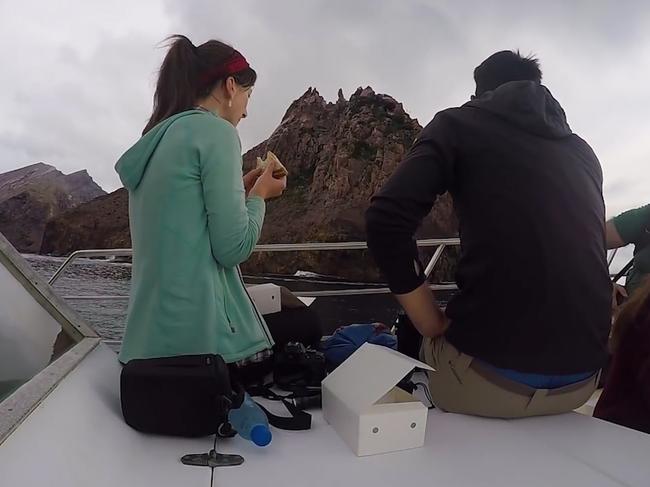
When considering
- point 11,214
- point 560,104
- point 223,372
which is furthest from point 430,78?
point 223,372

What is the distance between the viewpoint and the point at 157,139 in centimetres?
75

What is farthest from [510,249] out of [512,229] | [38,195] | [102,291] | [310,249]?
[38,195]

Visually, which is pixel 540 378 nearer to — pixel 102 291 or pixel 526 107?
pixel 526 107

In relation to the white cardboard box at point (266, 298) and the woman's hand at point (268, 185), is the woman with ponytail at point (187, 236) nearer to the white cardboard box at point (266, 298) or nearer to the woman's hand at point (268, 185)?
the woman's hand at point (268, 185)

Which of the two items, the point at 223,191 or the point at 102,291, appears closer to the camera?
the point at 223,191

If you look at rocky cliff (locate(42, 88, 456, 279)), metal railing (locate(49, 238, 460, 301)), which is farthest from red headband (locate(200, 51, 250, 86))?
rocky cliff (locate(42, 88, 456, 279))

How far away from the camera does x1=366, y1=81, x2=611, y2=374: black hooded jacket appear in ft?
2.16

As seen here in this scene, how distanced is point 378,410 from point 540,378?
26 cm

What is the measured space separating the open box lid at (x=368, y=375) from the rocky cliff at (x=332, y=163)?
11.6ft

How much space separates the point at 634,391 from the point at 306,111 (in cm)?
917

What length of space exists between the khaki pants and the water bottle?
29 centimetres

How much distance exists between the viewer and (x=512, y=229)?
659 millimetres

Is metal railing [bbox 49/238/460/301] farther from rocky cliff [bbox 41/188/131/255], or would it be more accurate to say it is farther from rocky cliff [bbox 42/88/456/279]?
rocky cliff [bbox 42/88/456/279]

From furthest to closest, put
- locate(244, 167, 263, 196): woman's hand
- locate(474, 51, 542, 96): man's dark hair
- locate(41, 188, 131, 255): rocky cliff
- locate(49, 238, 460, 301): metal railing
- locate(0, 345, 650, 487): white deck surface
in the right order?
locate(41, 188, 131, 255): rocky cliff < locate(49, 238, 460, 301): metal railing < locate(244, 167, 263, 196): woman's hand < locate(474, 51, 542, 96): man's dark hair < locate(0, 345, 650, 487): white deck surface
